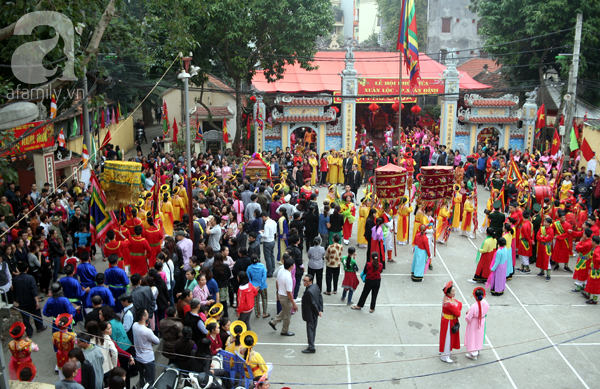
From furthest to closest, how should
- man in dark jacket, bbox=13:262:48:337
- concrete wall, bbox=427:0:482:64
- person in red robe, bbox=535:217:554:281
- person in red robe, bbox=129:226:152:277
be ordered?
concrete wall, bbox=427:0:482:64, person in red robe, bbox=535:217:554:281, person in red robe, bbox=129:226:152:277, man in dark jacket, bbox=13:262:48:337

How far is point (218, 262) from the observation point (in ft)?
30.4

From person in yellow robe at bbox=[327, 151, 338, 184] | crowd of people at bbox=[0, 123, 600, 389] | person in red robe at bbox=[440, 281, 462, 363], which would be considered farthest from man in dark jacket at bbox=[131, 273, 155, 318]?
person in yellow robe at bbox=[327, 151, 338, 184]

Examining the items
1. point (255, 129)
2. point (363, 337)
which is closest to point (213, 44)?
point (255, 129)

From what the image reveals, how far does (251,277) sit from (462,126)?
19.4 meters

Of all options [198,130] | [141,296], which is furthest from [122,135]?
[141,296]

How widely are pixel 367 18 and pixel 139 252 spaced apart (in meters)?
64.1

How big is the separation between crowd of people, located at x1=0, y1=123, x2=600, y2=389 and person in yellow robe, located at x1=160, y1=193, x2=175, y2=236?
0.10 ft

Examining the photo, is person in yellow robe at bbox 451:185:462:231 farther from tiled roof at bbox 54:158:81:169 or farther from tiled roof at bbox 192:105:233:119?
tiled roof at bbox 192:105:233:119

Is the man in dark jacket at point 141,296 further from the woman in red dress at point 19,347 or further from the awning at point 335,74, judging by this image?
the awning at point 335,74

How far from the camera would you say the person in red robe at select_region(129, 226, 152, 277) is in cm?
1003

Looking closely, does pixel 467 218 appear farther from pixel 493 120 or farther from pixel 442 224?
pixel 493 120

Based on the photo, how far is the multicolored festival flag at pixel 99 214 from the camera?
416 inches

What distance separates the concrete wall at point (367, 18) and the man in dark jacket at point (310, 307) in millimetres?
62973

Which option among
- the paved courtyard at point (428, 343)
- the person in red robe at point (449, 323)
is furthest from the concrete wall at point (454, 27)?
the person in red robe at point (449, 323)
